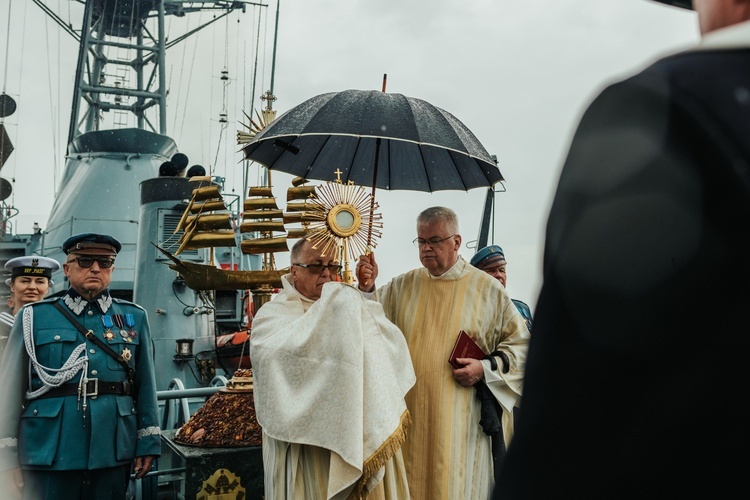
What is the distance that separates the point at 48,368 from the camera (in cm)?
413

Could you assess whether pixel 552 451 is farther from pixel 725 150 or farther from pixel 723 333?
pixel 725 150

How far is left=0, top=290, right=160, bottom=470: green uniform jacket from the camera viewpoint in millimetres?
4051

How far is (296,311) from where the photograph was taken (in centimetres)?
404

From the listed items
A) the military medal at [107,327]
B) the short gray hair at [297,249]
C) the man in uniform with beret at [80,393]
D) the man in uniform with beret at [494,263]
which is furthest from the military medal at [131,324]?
the man in uniform with beret at [494,263]

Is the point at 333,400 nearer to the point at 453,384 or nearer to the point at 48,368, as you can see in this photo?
the point at 453,384

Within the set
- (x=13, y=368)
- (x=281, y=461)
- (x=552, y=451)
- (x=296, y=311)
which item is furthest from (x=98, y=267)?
(x=552, y=451)

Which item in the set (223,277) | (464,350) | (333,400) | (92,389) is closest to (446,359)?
(464,350)

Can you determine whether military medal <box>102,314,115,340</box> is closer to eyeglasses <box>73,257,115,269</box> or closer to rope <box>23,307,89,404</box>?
rope <box>23,307,89,404</box>

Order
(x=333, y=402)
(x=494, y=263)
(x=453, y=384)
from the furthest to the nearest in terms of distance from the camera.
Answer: (x=494, y=263) < (x=453, y=384) < (x=333, y=402)

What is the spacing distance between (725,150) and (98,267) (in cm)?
426

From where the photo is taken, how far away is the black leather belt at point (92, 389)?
4.13 m

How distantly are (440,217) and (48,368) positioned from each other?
2355 mm

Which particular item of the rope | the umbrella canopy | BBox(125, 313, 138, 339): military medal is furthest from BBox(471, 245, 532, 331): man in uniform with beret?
the rope

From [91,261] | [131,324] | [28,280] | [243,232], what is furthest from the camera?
[28,280]
